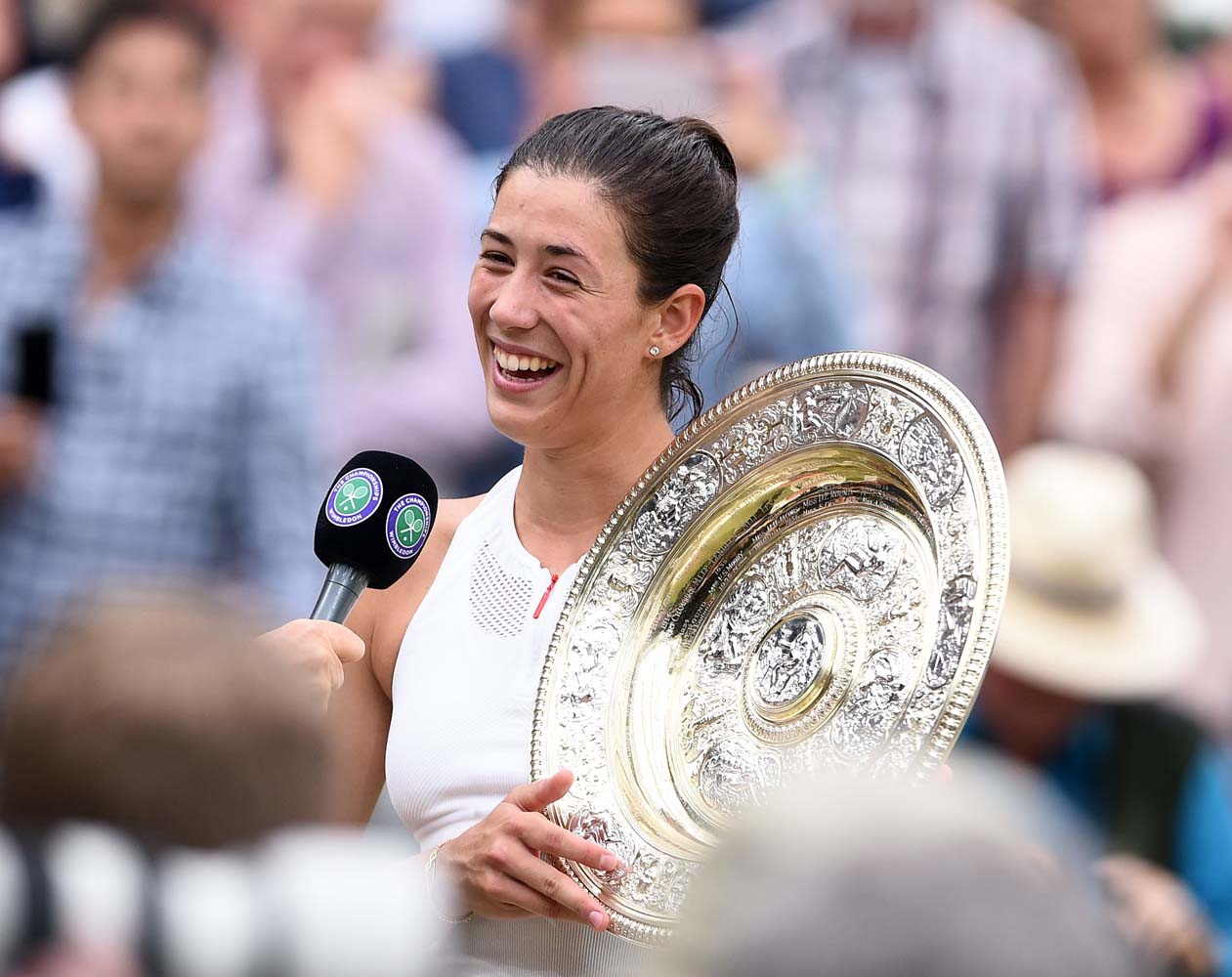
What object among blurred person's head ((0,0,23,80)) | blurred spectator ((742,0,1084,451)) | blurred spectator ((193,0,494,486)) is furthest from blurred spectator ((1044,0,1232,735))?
blurred person's head ((0,0,23,80))

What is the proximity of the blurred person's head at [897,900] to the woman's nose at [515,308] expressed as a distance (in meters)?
1.33

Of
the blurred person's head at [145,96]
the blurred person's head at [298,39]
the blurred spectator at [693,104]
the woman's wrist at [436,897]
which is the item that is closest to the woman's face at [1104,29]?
the blurred spectator at [693,104]

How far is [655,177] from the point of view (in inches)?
101

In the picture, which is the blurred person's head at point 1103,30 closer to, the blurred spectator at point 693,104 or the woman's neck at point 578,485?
the blurred spectator at point 693,104

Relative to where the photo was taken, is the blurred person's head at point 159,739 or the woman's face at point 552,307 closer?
the blurred person's head at point 159,739

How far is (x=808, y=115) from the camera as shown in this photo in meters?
6.05

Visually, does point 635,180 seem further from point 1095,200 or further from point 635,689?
point 1095,200

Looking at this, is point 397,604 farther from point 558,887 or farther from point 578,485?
point 558,887

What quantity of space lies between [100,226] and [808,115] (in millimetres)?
2179

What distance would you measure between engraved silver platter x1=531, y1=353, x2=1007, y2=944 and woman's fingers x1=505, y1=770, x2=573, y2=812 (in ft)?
0.20

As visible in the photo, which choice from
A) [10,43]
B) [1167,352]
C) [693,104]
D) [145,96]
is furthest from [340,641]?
[1167,352]

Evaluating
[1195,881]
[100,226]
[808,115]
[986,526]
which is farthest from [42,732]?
[808,115]

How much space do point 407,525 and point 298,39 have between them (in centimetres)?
376

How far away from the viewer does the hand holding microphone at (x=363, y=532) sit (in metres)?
2.29
